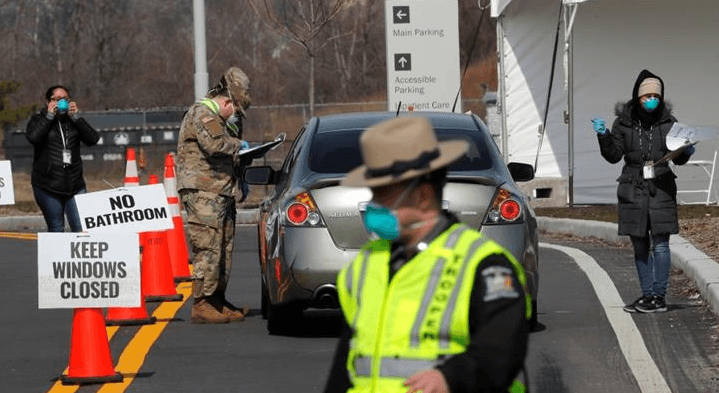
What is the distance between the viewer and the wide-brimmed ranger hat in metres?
4.11

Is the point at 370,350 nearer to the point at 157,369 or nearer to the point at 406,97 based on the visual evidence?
the point at 157,369

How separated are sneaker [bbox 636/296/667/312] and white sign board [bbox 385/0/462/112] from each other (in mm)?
12904

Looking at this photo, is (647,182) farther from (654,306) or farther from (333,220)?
(333,220)

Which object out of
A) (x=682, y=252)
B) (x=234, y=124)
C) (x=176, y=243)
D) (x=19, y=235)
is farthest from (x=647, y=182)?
(x=19, y=235)

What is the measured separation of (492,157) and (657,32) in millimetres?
13375

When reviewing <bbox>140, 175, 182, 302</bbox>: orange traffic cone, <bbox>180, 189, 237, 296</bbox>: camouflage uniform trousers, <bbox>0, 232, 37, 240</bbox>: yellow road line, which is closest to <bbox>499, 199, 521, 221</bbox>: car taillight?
<bbox>180, 189, 237, 296</bbox>: camouflage uniform trousers

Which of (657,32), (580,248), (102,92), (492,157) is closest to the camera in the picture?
(492,157)

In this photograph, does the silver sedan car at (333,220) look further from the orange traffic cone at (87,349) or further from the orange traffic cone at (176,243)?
the orange traffic cone at (176,243)

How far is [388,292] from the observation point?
4.19 metres

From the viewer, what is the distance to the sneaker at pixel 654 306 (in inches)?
466

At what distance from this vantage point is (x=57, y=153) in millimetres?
14570

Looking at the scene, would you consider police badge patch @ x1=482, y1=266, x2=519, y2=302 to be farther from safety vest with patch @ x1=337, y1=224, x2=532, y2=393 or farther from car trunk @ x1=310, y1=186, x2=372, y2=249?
car trunk @ x1=310, y1=186, x2=372, y2=249

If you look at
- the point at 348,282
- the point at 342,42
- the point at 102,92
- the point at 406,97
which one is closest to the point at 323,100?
the point at 342,42

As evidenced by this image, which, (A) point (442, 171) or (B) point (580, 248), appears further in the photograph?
(B) point (580, 248)
